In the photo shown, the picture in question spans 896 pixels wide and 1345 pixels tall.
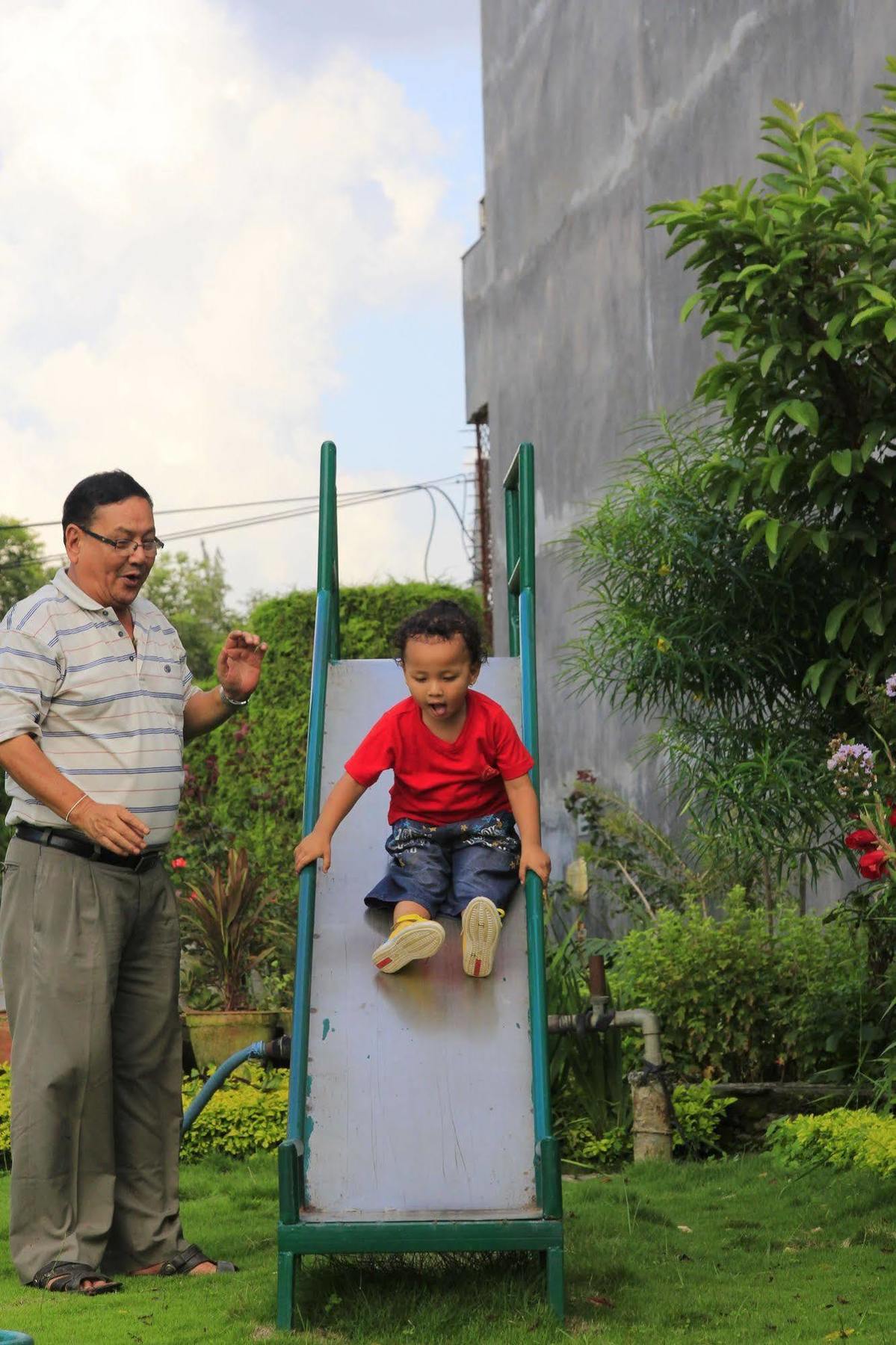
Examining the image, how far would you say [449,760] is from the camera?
4.68 meters

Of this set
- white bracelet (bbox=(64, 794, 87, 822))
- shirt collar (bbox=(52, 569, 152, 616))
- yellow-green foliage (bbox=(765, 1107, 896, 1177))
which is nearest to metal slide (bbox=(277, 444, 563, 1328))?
white bracelet (bbox=(64, 794, 87, 822))

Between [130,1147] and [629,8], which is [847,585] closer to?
[130,1147]

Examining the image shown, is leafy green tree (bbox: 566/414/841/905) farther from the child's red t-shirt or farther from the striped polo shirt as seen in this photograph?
the striped polo shirt

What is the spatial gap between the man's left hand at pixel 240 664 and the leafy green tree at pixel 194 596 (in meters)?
41.9

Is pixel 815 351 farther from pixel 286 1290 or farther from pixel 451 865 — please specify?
pixel 286 1290

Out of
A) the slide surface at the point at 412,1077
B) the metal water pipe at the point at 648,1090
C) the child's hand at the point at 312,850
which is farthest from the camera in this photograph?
the metal water pipe at the point at 648,1090

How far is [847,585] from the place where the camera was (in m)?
5.69

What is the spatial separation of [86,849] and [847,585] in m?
2.78

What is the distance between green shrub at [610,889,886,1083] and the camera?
6.64 meters

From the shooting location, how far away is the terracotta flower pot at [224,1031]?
7.58m

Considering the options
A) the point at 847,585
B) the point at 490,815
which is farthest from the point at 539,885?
the point at 847,585

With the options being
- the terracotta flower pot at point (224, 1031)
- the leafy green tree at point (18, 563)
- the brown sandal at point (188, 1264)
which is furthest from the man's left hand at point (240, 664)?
the leafy green tree at point (18, 563)

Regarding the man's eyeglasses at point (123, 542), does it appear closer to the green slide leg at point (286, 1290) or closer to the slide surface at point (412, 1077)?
the slide surface at point (412, 1077)

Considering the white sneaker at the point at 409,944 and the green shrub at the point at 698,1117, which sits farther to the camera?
the green shrub at the point at 698,1117
